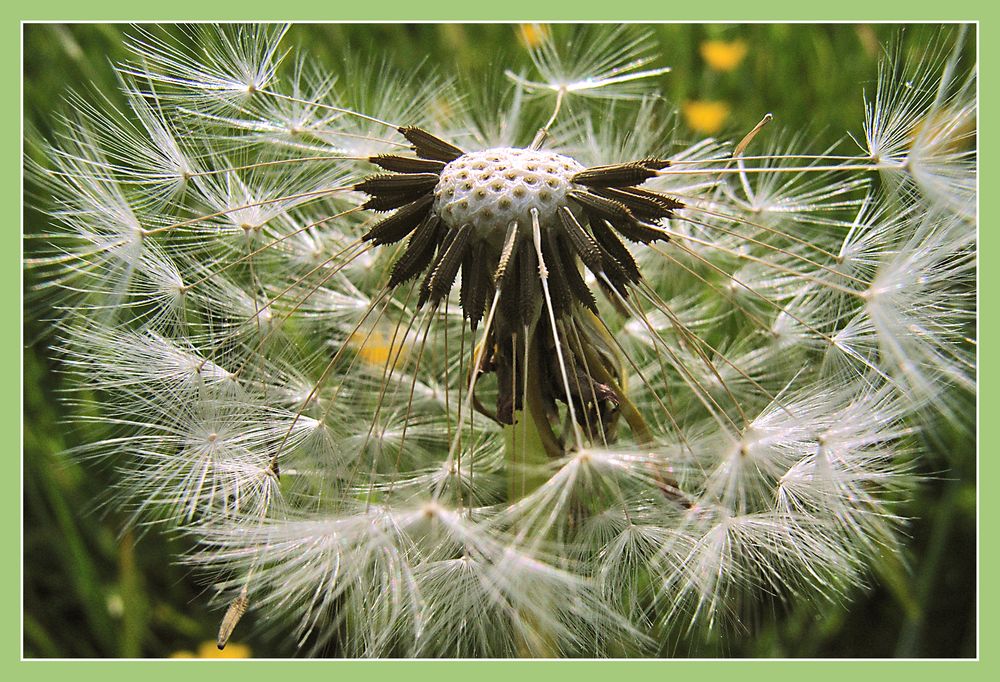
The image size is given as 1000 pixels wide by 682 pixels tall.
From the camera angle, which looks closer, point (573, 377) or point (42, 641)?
point (573, 377)

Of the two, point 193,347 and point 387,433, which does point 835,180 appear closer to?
point 387,433

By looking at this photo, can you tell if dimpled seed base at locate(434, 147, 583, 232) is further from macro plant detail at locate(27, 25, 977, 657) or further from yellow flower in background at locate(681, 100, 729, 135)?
yellow flower in background at locate(681, 100, 729, 135)

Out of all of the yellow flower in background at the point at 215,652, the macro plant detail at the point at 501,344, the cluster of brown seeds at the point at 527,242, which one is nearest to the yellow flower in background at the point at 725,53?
the macro plant detail at the point at 501,344

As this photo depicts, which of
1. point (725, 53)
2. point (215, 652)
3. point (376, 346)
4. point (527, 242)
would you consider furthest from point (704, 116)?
point (215, 652)

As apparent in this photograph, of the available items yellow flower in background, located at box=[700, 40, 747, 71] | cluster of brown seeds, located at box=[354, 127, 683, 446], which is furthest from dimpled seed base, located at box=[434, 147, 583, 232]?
yellow flower in background, located at box=[700, 40, 747, 71]

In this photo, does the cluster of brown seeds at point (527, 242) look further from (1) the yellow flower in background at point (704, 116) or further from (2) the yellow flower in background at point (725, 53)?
Result: (2) the yellow flower in background at point (725, 53)

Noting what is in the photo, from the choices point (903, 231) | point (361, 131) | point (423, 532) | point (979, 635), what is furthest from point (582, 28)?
point (979, 635)
